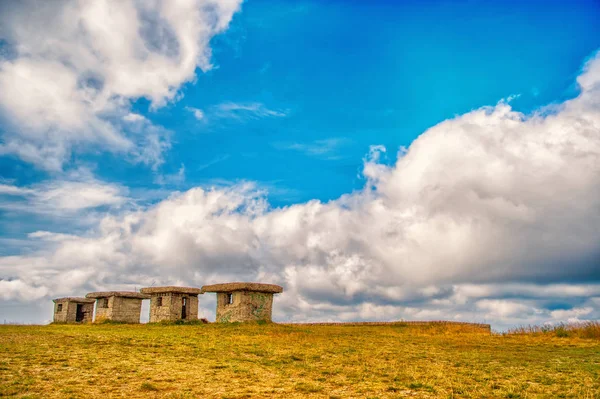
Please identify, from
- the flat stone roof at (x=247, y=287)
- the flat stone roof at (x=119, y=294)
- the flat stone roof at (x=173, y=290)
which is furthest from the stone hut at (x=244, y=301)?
the flat stone roof at (x=119, y=294)

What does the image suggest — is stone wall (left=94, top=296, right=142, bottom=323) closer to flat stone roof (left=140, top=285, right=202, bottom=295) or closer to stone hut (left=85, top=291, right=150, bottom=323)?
stone hut (left=85, top=291, right=150, bottom=323)

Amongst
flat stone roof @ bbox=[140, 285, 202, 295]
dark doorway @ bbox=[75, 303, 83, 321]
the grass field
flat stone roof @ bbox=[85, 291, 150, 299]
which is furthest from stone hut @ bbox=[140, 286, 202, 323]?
the grass field

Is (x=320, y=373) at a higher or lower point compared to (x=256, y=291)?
lower

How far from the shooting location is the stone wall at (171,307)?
1647 inches

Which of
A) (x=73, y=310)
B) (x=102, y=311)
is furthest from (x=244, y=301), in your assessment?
(x=73, y=310)

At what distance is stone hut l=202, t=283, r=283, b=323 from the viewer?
3772cm

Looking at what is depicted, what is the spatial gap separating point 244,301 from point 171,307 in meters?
8.21

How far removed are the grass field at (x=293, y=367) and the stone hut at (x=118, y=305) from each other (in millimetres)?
20480

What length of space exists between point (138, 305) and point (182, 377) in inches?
1382

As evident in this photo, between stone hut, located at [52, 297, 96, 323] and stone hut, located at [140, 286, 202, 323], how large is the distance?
10.5m

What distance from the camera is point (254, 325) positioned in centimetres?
3562

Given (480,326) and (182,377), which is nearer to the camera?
(182,377)

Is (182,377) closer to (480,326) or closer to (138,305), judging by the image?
(480,326)

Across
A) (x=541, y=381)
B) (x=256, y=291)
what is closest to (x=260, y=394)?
(x=541, y=381)
